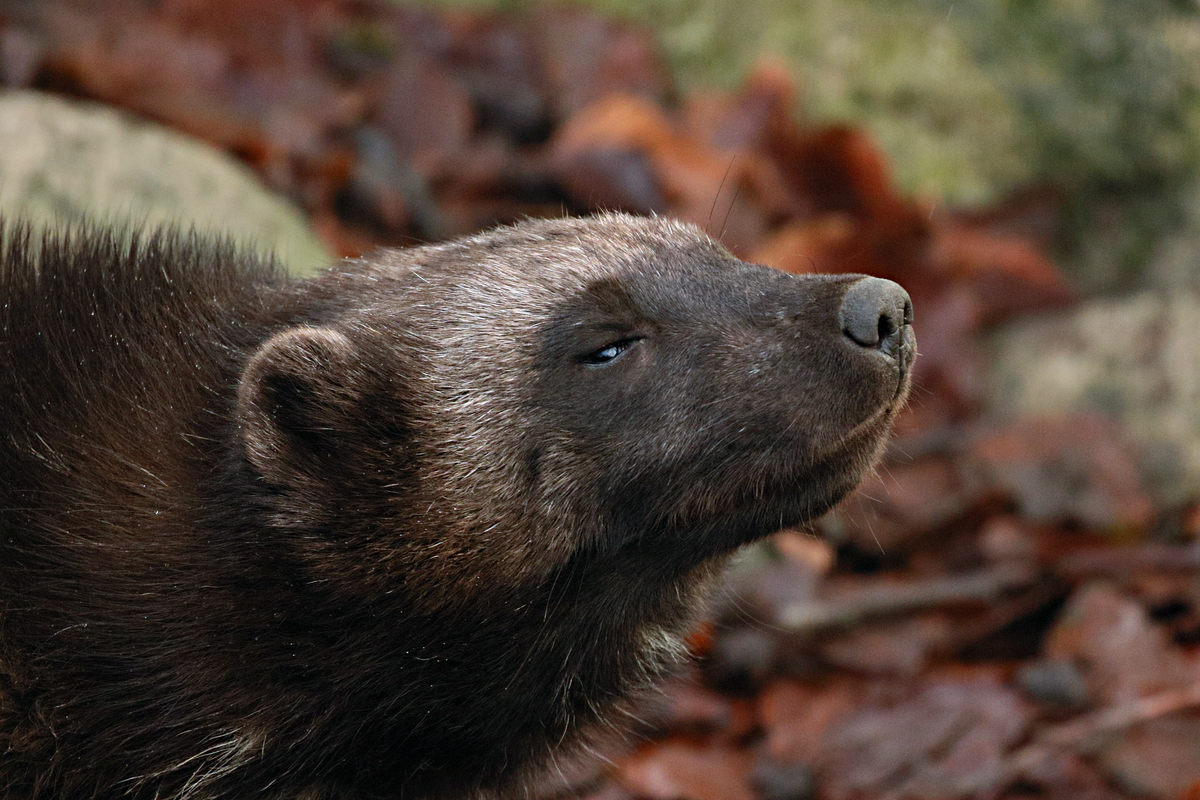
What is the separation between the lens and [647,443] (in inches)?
124

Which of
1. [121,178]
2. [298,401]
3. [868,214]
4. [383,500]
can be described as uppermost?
[298,401]

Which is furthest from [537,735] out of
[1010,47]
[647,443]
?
[1010,47]

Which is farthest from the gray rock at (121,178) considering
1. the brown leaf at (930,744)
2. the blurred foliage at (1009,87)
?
the blurred foliage at (1009,87)

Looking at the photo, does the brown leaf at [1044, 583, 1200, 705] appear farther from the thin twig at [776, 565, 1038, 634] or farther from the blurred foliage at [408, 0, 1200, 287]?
the blurred foliage at [408, 0, 1200, 287]

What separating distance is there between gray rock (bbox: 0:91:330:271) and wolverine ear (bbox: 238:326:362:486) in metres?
1.87

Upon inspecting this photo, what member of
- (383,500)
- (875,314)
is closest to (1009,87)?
(875,314)

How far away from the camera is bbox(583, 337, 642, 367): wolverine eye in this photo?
3.18m

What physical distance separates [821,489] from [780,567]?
1960mm

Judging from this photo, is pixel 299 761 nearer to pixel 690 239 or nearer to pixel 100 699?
pixel 100 699

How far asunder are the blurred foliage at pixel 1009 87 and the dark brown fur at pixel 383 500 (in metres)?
4.38

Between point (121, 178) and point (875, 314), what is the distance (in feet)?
11.0

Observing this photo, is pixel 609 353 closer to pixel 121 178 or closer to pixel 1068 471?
pixel 121 178

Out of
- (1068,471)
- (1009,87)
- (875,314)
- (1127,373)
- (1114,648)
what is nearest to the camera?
(875,314)

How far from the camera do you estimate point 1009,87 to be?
7273mm
